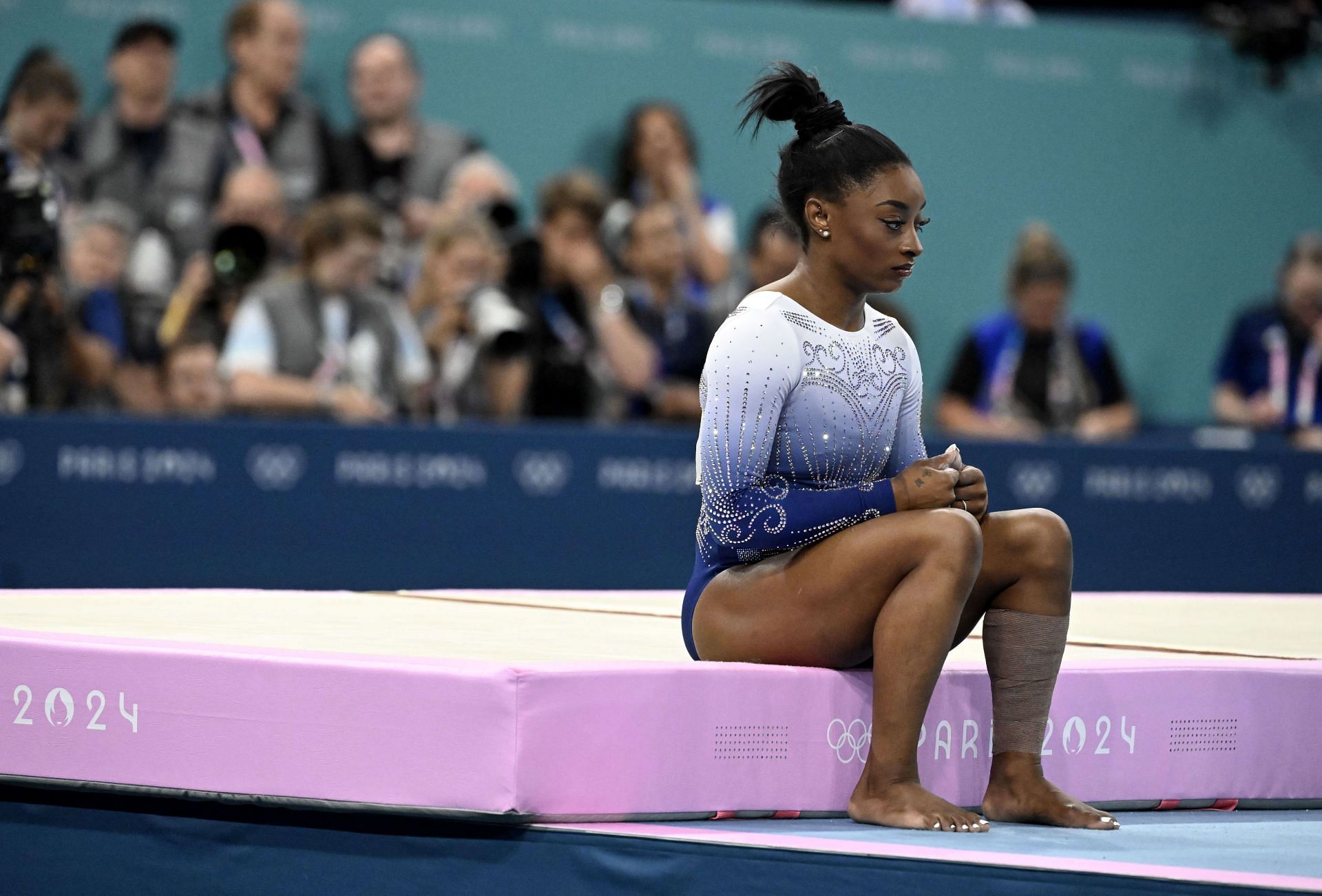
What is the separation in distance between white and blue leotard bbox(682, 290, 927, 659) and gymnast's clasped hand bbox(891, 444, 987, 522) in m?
0.02

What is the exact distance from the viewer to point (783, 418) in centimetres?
271

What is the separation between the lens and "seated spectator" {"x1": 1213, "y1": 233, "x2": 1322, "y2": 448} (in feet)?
23.5

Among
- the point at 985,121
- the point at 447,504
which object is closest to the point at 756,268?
the point at 447,504

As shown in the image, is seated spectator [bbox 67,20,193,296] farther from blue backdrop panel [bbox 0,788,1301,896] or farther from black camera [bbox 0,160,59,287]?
blue backdrop panel [bbox 0,788,1301,896]

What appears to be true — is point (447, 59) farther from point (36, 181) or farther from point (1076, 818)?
point (1076, 818)

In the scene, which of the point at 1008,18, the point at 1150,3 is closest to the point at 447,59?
the point at 1008,18

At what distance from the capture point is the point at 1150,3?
352 inches

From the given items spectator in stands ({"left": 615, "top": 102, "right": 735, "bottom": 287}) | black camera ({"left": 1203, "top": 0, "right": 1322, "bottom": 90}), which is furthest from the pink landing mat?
black camera ({"left": 1203, "top": 0, "right": 1322, "bottom": 90})

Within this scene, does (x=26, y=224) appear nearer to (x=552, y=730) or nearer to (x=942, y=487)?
(x=552, y=730)

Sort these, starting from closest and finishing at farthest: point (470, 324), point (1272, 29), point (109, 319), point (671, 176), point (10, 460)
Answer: point (10, 460), point (109, 319), point (470, 324), point (671, 176), point (1272, 29)

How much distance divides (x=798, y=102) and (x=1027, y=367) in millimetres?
4287

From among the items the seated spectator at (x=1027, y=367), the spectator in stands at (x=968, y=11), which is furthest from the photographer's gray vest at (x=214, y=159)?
the spectator in stands at (x=968, y=11)

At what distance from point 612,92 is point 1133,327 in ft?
8.31

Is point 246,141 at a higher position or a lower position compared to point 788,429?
higher
